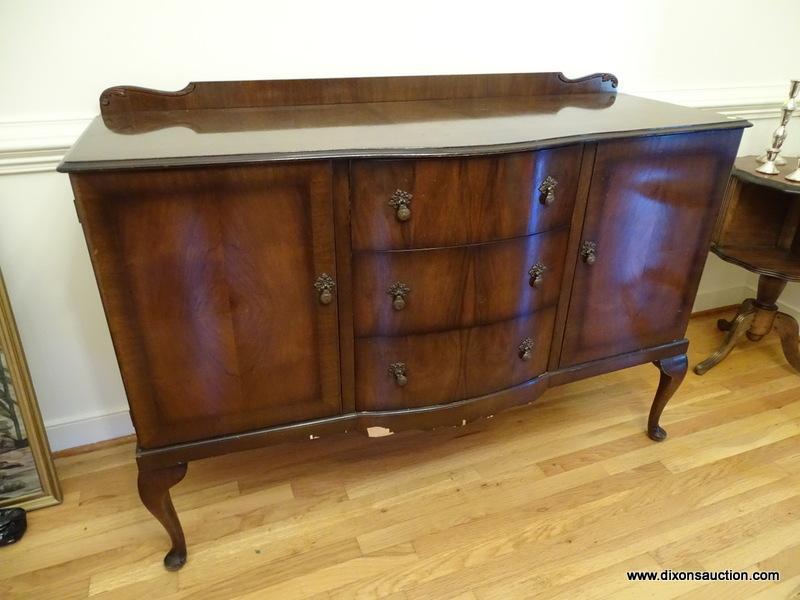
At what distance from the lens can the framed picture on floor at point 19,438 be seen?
1.38 m

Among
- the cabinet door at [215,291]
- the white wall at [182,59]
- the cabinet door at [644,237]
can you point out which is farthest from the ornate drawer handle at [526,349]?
the white wall at [182,59]

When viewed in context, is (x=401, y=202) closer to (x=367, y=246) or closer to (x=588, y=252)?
(x=367, y=246)

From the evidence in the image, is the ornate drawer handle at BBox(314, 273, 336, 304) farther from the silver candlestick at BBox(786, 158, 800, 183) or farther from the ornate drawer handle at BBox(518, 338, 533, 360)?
the silver candlestick at BBox(786, 158, 800, 183)

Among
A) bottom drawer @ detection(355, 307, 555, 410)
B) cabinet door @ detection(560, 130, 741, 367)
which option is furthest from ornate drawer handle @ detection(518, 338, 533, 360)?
cabinet door @ detection(560, 130, 741, 367)

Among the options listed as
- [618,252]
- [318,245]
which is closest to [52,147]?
[318,245]

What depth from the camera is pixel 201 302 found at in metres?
1.08

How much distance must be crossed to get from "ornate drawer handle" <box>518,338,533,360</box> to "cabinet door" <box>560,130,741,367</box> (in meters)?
0.12

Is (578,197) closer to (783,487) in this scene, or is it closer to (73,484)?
(783,487)

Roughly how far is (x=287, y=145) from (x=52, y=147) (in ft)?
2.17

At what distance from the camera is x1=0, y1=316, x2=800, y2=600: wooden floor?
134 cm

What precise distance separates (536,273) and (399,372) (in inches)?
14.7

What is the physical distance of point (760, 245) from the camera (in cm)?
208

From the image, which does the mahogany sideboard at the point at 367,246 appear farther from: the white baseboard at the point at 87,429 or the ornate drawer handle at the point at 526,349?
the white baseboard at the point at 87,429

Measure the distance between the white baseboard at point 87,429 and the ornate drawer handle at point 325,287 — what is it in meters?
0.93
